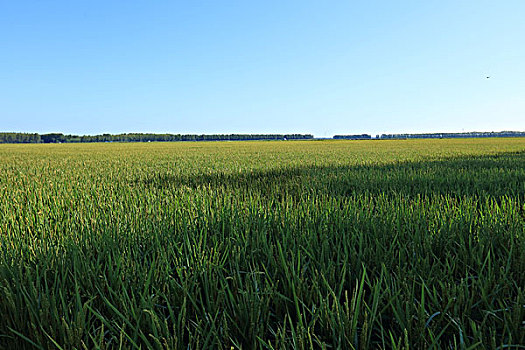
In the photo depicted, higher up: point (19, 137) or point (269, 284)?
point (19, 137)

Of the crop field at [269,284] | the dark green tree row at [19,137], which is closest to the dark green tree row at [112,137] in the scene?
the dark green tree row at [19,137]

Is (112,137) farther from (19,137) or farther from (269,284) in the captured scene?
(269,284)

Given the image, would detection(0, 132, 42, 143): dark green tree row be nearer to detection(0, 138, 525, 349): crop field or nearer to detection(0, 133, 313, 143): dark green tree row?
detection(0, 133, 313, 143): dark green tree row

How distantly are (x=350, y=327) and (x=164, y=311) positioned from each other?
80 cm

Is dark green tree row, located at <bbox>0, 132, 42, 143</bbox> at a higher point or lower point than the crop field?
higher

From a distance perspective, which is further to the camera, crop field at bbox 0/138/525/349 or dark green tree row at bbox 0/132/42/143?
dark green tree row at bbox 0/132/42/143

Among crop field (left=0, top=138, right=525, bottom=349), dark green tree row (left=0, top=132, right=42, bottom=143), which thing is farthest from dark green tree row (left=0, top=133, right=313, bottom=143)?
crop field (left=0, top=138, right=525, bottom=349)

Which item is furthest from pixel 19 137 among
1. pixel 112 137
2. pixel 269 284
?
pixel 269 284

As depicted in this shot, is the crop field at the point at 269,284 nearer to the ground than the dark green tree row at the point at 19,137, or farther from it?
nearer to the ground

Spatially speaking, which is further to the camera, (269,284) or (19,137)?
(19,137)

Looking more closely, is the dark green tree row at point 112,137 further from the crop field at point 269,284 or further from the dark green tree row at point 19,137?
the crop field at point 269,284

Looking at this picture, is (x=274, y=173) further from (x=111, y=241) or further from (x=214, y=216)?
(x=111, y=241)

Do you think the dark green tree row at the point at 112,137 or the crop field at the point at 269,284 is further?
the dark green tree row at the point at 112,137

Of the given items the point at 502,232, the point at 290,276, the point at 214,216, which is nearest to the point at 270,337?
the point at 290,276
